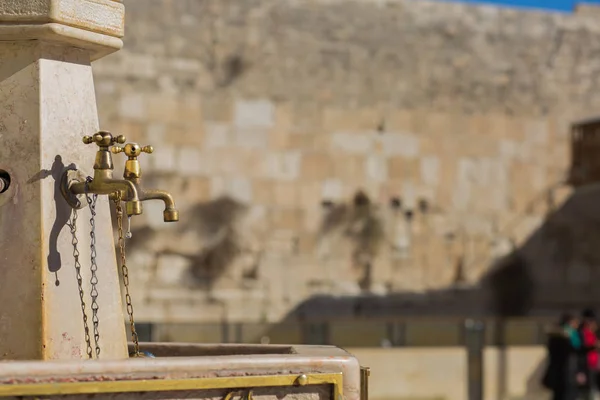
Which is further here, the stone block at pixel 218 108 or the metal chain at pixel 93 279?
the stone block at pixel 218 108

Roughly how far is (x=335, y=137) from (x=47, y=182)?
1150 centimetres

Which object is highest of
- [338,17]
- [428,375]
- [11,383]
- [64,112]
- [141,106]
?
[338,17]

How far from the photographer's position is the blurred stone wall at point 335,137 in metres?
14.8

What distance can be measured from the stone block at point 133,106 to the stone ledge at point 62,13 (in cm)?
1008

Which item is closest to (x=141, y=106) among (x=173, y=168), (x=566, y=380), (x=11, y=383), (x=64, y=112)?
(x=173, y=168)

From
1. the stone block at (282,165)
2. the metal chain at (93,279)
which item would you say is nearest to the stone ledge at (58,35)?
the metal chain at (93,279)

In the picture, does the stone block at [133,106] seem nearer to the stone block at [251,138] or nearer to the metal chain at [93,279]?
the stone block at [251,138]

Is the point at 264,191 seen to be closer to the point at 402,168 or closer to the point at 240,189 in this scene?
the point at 240,189

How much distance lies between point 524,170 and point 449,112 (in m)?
1.56

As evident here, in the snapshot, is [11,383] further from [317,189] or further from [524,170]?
[524,170]

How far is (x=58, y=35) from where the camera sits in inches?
173

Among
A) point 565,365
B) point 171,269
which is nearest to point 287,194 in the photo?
point 171,269

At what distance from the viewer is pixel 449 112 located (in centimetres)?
1634

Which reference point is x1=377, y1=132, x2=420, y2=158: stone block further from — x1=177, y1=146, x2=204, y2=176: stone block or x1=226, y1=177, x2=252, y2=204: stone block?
x1=177, y1=146, x2=204, y2=176: stone block
